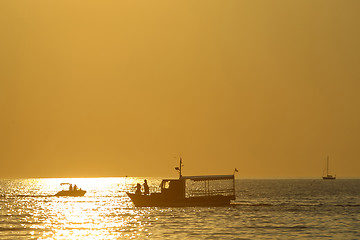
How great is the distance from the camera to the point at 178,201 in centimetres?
10294

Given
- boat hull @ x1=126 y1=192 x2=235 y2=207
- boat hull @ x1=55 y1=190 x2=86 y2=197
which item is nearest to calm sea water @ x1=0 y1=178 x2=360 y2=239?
boat hull @ x1=126 y1=192 x2=235 y2=207

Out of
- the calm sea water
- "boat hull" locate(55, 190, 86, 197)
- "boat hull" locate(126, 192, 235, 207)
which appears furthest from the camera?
"boat hull" locate(55, 190, 86, 197)

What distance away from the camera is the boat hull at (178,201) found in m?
103

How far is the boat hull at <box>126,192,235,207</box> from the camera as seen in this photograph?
103 metres

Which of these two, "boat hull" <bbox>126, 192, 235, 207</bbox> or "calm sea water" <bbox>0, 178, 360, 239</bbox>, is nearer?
"calm sea water" <bbox>0, 178, 360, 239</bbox>

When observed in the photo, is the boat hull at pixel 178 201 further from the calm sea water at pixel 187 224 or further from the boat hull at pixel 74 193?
the boat hull at pixel 74 193

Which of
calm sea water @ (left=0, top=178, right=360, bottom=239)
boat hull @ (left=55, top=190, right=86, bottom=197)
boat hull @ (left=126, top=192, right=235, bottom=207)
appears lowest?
calm sea water @ (left=0, top=178, right=360, bottom=239)

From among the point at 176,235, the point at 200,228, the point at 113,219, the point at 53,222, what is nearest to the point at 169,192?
the point at 113,219

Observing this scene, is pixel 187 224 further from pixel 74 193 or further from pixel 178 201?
pixel 74 193

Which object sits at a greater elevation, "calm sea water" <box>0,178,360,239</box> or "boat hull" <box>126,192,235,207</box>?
"boat hull" <box>126,192,235,207</box>

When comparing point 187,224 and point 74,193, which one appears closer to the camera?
point 187,224

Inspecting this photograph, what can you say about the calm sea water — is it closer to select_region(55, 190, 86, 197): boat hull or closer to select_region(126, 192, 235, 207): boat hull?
select_region(126, 192, 235, 207): boat hull

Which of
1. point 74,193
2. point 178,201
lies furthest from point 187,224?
point 74,193

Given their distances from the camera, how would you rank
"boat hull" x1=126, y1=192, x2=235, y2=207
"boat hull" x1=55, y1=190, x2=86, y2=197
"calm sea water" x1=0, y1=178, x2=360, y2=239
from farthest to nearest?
"boat hull" x1=55, y1=190, x2=86, y2=197, "boat hull" x1=126, y1=192, x2=235, y2=207, "calm sea water" x1=0, y1=178, x2=360, y2=239
